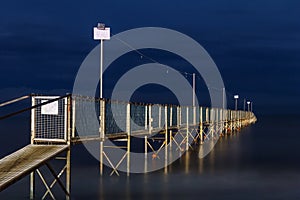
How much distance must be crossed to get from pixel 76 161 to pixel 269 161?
1287 centimetres

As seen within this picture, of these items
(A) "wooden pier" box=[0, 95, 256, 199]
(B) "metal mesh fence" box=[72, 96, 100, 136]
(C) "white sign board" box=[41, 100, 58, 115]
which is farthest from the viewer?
(B) "metal mesh fence" box=[72, 96, 100, 136]

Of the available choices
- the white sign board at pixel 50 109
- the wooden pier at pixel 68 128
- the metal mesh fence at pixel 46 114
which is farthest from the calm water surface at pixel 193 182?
the white sign board at pixel 50 109

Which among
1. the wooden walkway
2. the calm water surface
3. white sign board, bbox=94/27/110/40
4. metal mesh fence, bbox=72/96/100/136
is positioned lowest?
the calm water surface

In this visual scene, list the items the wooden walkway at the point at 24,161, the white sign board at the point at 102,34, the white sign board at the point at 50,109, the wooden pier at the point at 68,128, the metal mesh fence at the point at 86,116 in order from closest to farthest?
1. the wooden walkway at the point at 24,161
2. the wooden pier at the point at 68,128
3. the white sign board at the point at 50,109
4. the metal mesh fence at the point at 86,116
5. the white sign board at the point at 102,34

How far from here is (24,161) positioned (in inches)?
596

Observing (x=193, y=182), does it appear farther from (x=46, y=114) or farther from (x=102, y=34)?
(x=46, y=114)

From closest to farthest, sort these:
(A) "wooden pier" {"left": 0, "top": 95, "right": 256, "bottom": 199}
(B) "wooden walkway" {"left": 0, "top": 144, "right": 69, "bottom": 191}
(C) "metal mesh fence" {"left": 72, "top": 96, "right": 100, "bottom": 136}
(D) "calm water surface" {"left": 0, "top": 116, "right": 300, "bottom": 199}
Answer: (B) "wooden walkway" {"left": 0, "top": 144, "right": 69, "bottom": 191} < (A) "wooden pier" {"left": 0, "top": 95, "right": 256, "bottom": 199} < (C) "metal mesh fence" {"left": 72, "top": 96, "right": 100, "bottom": 136} < (D) "calm water surface" {"left": 0, "top": 116, "right": 300, "bottom": 199}

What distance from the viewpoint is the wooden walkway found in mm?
13539

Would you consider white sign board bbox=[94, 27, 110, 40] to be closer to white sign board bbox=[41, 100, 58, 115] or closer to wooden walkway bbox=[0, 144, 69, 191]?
white sign board bbox=[41, 100, 58, 115]

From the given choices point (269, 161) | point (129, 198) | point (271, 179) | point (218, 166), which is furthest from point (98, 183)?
point (269, 161)

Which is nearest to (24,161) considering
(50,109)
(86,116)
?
(50,109)

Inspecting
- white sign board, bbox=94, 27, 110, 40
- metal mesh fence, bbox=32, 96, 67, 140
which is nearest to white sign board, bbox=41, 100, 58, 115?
metal mesh fence, bbox=32, 96, 67, 140

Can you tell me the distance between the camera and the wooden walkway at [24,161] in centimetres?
1354

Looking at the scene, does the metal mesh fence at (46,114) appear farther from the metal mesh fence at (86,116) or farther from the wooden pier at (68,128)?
the metal mesh fence at (86,116)
